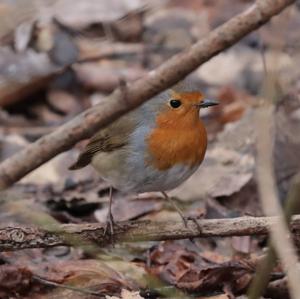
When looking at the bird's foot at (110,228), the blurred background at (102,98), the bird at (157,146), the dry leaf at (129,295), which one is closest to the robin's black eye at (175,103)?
the bird at (157,146)

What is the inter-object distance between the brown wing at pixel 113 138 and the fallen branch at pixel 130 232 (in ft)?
1.45

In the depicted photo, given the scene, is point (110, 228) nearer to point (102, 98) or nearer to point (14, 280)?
point (14, 280)

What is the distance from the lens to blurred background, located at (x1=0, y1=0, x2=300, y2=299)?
3.98 meters

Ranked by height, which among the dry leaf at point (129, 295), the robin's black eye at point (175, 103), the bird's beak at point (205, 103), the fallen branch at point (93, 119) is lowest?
the fallen branch at point (93, 119)

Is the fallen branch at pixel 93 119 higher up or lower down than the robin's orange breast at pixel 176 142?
lower down

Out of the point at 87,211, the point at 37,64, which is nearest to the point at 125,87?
the point at 87,211

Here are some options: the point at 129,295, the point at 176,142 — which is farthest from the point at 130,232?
the point at 176,142

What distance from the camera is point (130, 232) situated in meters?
3.91

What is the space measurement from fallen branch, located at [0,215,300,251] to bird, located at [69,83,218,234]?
0.10 metres

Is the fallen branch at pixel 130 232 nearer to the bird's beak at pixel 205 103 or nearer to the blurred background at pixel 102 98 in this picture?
the blurred background at pixel 102 98

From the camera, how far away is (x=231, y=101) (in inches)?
268

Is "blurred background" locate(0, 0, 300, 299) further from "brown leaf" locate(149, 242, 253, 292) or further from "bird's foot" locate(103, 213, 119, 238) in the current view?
"bird's foot" locate(103, 213, 119, 238)

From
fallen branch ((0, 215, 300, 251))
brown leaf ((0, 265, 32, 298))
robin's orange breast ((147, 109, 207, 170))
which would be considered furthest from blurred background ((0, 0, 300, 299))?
robin's orange breast ((147, 109, 207, 170))

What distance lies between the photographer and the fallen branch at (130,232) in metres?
3.54
